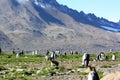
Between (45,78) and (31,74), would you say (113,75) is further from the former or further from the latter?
(31,74)

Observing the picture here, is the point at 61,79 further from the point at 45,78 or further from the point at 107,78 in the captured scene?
the point at 107,78

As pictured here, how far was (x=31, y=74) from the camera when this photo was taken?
4234 cm

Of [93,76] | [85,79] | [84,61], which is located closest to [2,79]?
[85,79]

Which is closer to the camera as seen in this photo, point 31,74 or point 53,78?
point 53,78

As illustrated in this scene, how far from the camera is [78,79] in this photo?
36438 millimetres

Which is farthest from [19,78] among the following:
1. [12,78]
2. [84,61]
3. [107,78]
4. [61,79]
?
[84,61]

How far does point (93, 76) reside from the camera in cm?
2784

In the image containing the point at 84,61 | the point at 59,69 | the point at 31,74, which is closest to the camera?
the point at 31,74

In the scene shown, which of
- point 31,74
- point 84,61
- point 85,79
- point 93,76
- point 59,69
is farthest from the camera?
point 84,61

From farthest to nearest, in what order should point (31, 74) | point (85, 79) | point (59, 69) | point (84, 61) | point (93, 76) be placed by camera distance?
point (84, 61), point (59, 69), point (31, 74), point (85, 79), point (93, 76)

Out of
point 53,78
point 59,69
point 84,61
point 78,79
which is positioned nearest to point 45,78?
point 53,78

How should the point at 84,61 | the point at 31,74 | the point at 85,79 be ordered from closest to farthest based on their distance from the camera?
the point at 85,79
the point at 31,74
the point at 84,61

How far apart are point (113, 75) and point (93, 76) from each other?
1329 millimetres

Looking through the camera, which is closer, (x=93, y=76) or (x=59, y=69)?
(x=93, y=76)
